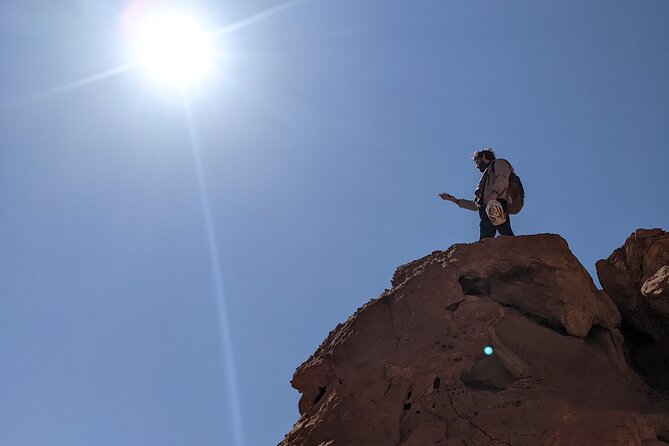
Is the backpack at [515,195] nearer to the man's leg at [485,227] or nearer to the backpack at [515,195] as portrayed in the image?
the backpack at [515,195]

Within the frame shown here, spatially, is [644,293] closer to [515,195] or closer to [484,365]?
[515,195]

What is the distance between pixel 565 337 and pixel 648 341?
2323mm

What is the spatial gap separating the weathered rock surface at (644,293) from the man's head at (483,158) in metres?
2.89

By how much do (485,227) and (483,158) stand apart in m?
1.40

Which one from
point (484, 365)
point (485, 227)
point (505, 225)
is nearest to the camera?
point (484, 365)

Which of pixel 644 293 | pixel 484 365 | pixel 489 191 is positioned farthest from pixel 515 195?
pixel 484 365

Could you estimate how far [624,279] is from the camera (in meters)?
10.2

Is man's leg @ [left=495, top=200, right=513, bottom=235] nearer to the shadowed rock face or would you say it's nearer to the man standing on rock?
the man standing on rock

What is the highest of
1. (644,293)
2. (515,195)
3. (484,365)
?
(515,195)

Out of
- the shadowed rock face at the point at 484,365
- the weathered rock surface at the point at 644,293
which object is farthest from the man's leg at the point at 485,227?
the weathered rock surface at the point at 644,293

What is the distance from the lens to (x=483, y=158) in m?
11.0

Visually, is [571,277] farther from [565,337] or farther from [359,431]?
[359,431]

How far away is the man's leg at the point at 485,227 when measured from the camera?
34.5 feet

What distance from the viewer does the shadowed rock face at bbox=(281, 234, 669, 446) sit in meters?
7.25
